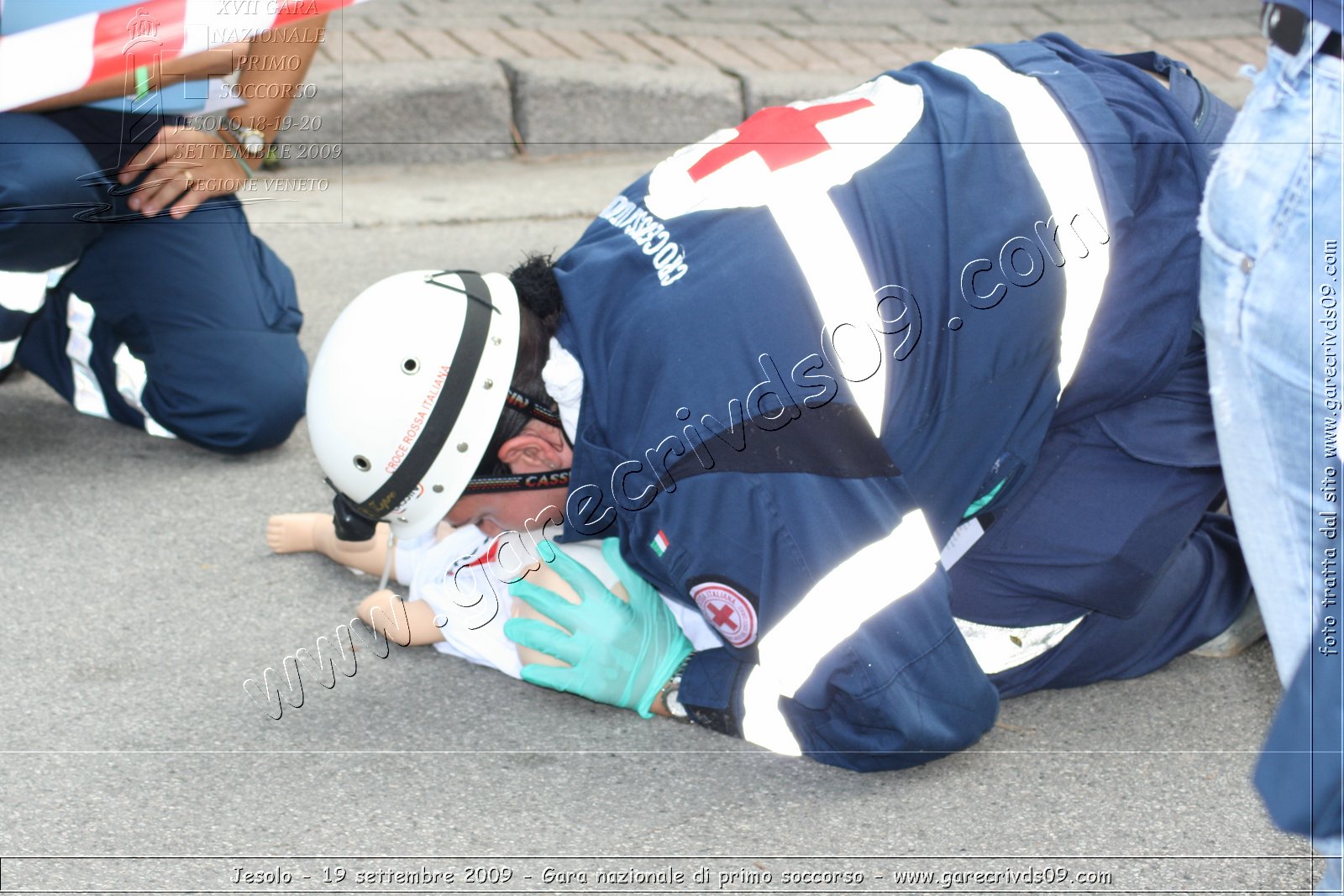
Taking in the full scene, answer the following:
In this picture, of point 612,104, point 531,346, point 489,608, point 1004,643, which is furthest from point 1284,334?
point 612,104

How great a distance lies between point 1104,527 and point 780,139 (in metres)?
0.81

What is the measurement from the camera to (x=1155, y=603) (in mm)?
2355

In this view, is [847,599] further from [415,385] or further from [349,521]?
[349,521]

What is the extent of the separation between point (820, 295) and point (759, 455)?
9.4 inches

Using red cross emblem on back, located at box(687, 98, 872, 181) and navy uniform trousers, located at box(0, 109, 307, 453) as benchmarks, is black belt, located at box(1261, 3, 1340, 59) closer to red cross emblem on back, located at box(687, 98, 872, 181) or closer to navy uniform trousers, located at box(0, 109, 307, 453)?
red cross emblem on back, located at box(687, 98, 872, 181)

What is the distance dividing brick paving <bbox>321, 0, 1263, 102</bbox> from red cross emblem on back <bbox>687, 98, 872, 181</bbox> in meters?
2.76

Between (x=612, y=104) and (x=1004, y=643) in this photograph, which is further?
(x=612, y=104)

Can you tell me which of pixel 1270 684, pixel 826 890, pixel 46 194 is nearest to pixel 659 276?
pixel 826 890

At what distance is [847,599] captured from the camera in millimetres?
1861

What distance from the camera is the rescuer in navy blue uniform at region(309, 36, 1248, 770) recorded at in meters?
1.87

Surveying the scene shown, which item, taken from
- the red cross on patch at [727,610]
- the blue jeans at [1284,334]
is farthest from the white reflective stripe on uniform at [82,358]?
the blue jeans at [1284,334]

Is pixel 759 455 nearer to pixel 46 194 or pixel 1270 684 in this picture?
pixel 1270 684

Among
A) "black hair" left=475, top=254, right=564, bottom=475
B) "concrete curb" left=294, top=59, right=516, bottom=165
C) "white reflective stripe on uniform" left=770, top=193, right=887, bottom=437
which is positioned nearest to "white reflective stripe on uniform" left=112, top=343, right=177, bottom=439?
"black hair" left=475, top=254, right=564, bottom=475

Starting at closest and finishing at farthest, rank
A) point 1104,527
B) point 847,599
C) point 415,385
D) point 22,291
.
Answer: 1. point 847,599
2. point 415,385
3. point 1104,527
4. point 22,291
